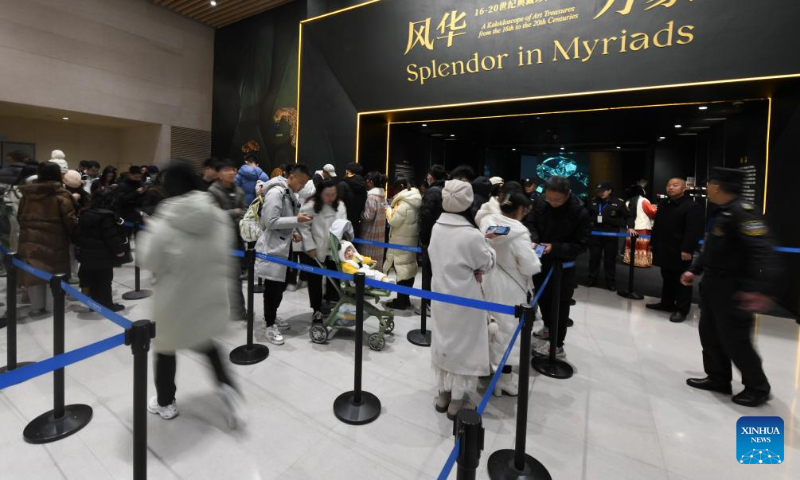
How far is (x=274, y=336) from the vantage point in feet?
11.7

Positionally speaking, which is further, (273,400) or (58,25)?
(58,25)

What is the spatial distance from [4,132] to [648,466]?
15.2 m

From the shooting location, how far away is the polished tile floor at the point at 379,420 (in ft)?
6.79

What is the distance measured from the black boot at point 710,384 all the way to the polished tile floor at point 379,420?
71 millimetres

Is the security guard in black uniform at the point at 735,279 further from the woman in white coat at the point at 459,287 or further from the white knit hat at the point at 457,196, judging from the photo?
the white knit hat at the point at 457,196

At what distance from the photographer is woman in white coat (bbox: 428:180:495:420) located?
2283 mm

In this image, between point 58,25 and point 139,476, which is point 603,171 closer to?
point 139,476

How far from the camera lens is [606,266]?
239 inches

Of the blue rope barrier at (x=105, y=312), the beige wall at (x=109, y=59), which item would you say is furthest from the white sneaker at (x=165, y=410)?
the beige wall at (x=109, y=59)

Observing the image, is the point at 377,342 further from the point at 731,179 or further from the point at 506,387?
the point at 731,179

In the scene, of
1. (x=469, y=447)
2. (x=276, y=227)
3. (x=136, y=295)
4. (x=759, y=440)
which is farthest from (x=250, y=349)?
(x=759, y=440)

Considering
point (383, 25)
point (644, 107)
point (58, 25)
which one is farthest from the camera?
point (58, 25)

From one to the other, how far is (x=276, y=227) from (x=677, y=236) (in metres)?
4.57

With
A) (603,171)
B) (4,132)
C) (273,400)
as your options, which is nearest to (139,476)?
(273,400)
